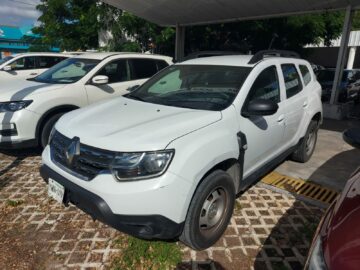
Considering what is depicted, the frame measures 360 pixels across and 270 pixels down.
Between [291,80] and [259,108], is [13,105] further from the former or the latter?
[291,80]

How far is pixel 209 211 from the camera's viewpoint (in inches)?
112

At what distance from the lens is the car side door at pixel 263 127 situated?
321 cm

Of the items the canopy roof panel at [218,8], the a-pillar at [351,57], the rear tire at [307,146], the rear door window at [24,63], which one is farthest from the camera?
the a-pillar at [351,57]

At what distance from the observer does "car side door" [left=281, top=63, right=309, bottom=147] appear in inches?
161

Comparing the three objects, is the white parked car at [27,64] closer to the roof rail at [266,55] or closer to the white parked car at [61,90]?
the white parked car at [61,90]

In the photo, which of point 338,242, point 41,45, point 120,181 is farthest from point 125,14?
point 338,242

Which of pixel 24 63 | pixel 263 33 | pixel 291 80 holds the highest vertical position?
pixel 263 33

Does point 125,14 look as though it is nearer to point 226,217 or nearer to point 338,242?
point 226,217

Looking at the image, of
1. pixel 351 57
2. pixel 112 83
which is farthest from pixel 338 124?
pixel 351 57

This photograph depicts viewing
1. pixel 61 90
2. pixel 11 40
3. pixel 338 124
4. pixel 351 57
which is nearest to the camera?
→ pixel 61 90

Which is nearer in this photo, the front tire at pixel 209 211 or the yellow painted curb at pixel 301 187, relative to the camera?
the front tire at pixel 209 211

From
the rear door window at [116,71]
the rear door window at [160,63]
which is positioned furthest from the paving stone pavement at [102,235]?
the rear door window at [160,63]

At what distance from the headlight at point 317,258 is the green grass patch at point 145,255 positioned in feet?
4.77

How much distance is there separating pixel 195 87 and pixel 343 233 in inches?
96.1
